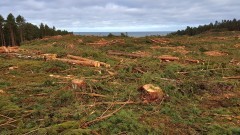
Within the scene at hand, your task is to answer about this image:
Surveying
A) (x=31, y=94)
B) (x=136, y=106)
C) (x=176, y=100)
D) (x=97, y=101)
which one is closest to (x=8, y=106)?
(x=31, y=94)

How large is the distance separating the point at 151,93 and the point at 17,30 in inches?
1642

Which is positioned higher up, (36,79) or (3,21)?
(3,21)

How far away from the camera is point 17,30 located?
4372 cm

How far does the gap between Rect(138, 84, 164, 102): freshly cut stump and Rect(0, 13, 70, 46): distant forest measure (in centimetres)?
3536

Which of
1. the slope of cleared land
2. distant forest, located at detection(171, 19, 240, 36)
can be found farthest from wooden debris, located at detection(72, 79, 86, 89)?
distant forest, located at detection(171, 19, 240, 36)

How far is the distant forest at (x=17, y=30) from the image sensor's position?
39.7 metres

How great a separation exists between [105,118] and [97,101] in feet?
3.38

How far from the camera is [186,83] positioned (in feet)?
23.7

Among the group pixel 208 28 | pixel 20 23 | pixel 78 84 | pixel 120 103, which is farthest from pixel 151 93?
pixel 208 28

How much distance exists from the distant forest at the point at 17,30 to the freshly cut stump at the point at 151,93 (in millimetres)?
35364

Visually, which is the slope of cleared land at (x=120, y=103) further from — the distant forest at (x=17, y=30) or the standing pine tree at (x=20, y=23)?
the standing pine tree at (x=20, y=23)

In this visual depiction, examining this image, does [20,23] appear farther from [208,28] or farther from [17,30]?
[208,28]

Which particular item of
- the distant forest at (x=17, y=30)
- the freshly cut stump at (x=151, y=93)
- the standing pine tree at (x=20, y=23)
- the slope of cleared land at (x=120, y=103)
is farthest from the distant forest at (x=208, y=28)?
the freshly cut stump at (x=151, y=93)

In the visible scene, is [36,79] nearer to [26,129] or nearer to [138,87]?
[138,87]
